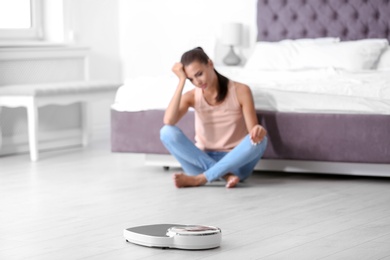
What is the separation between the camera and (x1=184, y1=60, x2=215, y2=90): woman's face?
4.06 metres

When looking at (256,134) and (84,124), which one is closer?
(256,134)

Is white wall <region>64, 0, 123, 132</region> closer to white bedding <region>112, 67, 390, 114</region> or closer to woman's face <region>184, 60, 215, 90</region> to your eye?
white bedding <region>112, 67, 390, 114</region>

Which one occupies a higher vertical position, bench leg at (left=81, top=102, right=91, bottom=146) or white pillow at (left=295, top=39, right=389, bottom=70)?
white pillow at (left=295, top=39, right=389, bottom=70)

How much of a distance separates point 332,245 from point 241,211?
723mm

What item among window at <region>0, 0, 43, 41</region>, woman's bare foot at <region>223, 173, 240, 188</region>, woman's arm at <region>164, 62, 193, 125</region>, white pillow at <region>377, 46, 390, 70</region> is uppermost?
window at <region>0, 0, 43, 41</region>

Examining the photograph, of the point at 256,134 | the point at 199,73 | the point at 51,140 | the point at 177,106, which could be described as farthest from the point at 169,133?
the point at 51,140

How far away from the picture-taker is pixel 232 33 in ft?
21.0

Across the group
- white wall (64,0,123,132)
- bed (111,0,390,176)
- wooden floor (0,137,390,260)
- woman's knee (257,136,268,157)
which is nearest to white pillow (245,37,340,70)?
bed (111,0,390,176)

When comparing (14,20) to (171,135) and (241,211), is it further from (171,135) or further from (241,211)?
(241,211)

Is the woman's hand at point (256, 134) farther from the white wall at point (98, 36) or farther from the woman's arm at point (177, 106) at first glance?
the white wall at point (98, 36)

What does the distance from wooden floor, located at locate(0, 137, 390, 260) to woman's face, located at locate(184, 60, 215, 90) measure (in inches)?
20.9

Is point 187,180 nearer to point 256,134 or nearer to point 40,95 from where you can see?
point 256,134

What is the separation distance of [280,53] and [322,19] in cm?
52

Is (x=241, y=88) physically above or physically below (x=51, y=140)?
above
